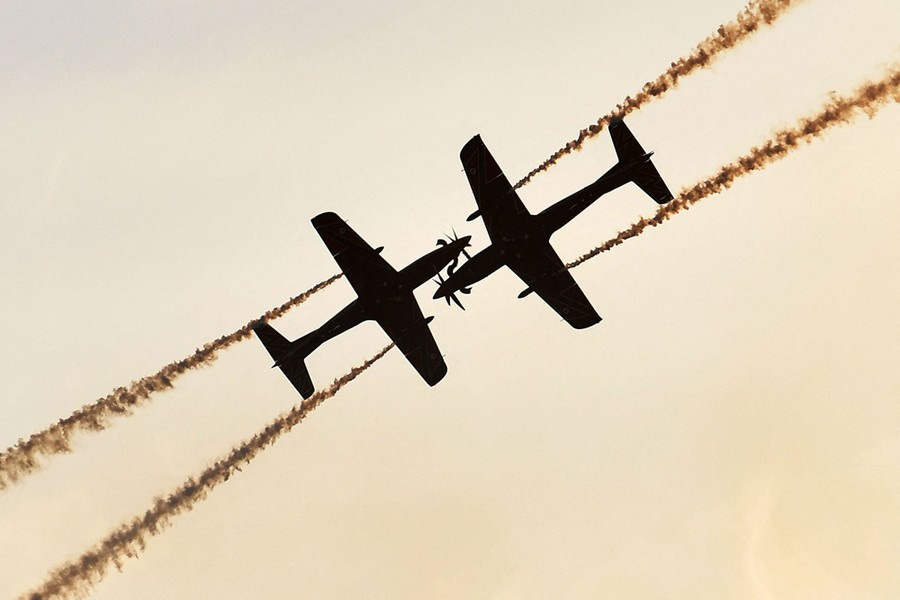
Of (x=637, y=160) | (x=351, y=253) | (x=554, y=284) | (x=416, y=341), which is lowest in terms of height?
(x=554, y=284)

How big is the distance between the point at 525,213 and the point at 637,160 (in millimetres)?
5578

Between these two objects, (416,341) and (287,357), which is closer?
(287,357)

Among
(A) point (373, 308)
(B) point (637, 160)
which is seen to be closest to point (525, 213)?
(B) point (637, 160)

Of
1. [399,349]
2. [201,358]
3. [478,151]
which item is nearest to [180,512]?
[201,358]

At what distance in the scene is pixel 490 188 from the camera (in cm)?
5028

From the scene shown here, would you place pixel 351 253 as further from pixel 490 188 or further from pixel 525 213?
pixel 525 213

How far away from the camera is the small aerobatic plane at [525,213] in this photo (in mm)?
50219

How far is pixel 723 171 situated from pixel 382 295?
16773 mm

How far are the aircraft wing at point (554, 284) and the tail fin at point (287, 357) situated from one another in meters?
11.3

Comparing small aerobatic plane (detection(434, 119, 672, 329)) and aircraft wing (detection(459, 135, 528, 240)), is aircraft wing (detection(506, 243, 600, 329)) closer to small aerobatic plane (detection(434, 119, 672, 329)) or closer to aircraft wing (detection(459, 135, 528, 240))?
small aerobatic plane (detection(434, 119, 672, 329))

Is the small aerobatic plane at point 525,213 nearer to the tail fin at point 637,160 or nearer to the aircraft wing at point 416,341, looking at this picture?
the tail fin at point 637,160

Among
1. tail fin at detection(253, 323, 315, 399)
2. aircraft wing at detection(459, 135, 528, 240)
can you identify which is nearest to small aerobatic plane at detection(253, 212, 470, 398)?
tail fin at detection(253, 323, 315, 399)

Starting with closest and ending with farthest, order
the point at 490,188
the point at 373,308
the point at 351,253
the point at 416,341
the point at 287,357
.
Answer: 1. the point at 490,188
2. the point at 351,253
3. the point at 373,308
4. the point at 287,357
5. the point at 416,341

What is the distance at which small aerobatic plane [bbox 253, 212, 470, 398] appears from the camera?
50.4 metres
